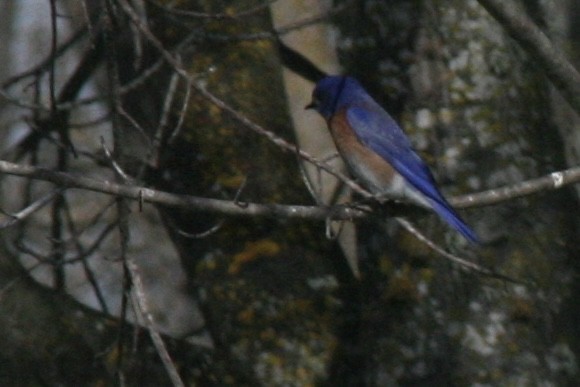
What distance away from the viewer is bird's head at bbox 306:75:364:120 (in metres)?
5.41

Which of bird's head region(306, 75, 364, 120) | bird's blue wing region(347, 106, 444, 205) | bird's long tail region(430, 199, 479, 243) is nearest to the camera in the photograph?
bird's long tail region(430, 199, 479, 243)

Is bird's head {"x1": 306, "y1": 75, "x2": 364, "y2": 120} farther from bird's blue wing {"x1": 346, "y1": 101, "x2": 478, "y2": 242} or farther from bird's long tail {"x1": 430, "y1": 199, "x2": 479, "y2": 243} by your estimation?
bird's long tail {"x1": 430, "y1": 199, "x2": 479, "y2": 243}

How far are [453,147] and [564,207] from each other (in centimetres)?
45

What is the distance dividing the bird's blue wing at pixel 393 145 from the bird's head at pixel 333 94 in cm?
6

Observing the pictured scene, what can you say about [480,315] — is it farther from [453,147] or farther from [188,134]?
[188,134]

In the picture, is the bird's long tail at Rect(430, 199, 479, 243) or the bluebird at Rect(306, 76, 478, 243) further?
the bluebird at Rect(306, 76, 478, 243)

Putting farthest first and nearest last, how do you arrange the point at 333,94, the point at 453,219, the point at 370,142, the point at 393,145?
the point at 333,94, the point at 370,142, the point at 393,145, the point at 453,219

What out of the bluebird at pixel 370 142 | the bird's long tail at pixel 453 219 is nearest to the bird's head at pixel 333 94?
the bluebird at pixel 370 142

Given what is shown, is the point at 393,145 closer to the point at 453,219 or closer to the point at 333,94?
the point at 333,94

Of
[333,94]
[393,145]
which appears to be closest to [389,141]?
[393,145]

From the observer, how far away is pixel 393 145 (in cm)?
525

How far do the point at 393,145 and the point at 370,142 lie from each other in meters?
0.13

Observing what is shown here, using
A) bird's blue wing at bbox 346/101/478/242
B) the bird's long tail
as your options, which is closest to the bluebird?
bird's blue wing at bbox 346/101/478/242

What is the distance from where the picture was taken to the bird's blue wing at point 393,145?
486cm
